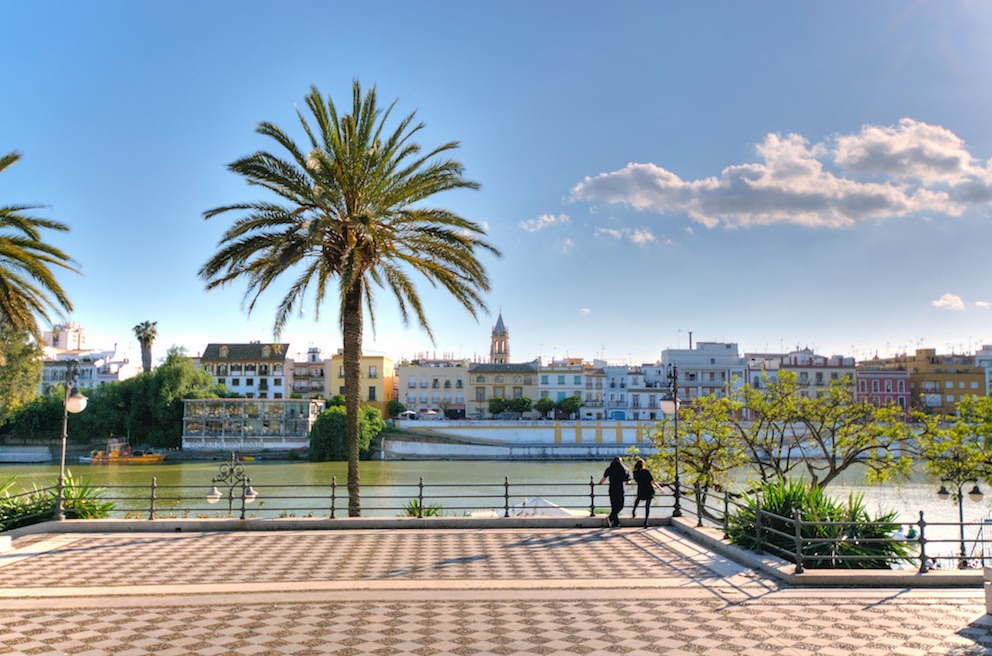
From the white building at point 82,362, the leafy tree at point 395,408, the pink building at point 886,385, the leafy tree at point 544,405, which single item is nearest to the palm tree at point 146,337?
the white building at point 82,362

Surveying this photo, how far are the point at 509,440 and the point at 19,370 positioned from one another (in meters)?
43.3

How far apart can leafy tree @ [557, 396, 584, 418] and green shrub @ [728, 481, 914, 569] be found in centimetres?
7707

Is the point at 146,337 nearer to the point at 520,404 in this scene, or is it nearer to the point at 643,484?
the point at 520,404

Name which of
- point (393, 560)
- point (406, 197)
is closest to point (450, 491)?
point (406, 197)

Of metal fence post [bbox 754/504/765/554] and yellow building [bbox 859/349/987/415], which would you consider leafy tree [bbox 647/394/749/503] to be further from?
yellow building [bbox 859/349/987/415]

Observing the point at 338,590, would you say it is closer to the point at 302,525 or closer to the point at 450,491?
the point at 302,525

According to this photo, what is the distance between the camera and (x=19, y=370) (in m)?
48.3

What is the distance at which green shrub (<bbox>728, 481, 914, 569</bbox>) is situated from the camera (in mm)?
10914

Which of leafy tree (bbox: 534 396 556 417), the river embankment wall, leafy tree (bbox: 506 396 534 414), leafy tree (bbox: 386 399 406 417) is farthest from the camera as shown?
leafy tree (bbox: 386 399 406 417)

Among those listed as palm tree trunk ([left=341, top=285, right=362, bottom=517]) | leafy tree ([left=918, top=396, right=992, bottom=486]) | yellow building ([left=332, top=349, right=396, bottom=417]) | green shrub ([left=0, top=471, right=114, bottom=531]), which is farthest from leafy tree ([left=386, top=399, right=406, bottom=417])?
green shrub ([left=0, top=471, right=114, bottom=531])

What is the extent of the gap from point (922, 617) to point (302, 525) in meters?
10.4

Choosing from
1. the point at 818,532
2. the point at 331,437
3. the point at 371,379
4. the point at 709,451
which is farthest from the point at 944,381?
the point at 818,532

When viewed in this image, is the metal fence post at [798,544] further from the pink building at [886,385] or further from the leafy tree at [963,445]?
the pink building at [886,385]

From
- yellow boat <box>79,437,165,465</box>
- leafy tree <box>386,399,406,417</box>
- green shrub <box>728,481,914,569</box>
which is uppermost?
green shrub <box>728,481,914,569</box>
